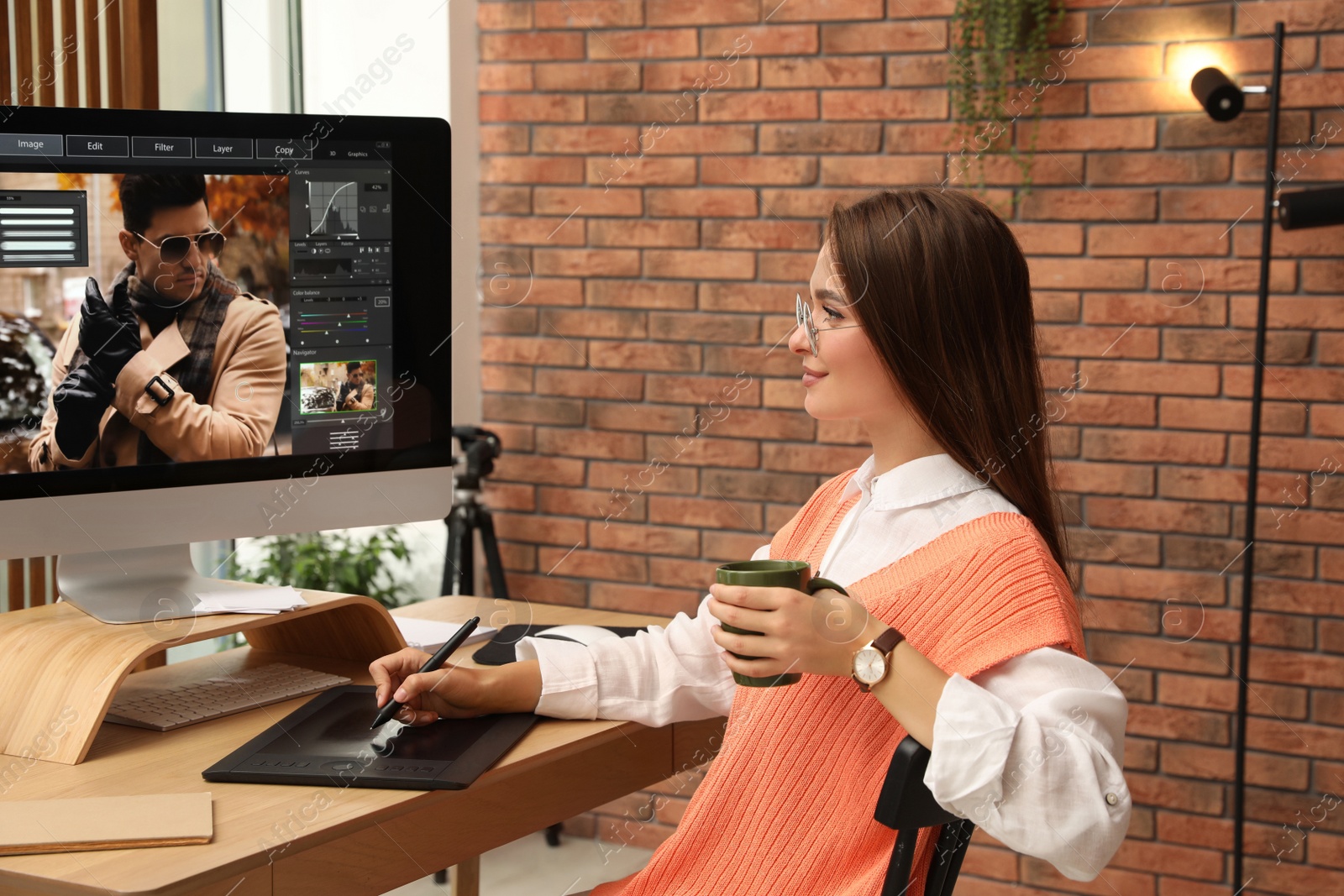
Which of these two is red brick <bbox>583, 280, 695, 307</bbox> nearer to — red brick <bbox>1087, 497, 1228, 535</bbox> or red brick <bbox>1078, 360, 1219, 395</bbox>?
red brick <bbox>1078, 360, 1219, 395</bbox>

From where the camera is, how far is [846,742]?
54.5 inches

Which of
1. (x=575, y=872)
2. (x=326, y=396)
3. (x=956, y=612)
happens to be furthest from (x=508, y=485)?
(x=956, y=612)

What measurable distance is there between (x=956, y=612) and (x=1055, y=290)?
165 centimetres

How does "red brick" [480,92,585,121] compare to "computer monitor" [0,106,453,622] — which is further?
"red brick" [480,92,585,121]

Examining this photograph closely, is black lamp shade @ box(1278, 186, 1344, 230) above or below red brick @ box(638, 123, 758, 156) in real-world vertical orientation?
below

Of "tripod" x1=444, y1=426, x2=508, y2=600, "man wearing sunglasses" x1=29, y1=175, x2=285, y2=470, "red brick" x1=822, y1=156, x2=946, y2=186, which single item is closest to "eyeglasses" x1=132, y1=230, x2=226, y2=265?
"man wearing sunglasses" x1=29, y1=175, x2=285, y2=470

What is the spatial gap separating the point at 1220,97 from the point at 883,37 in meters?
0.73

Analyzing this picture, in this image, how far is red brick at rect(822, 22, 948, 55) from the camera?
2.85 m

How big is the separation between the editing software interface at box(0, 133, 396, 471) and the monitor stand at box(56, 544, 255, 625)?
14 cm

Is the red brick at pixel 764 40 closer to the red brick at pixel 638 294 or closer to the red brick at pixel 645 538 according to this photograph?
the red brick at pixel 638 294

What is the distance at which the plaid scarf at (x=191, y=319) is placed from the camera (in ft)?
5.07

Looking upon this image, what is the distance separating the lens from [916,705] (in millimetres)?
1207

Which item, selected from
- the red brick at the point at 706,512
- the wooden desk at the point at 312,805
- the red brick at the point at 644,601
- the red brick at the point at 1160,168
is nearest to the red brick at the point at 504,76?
the red brick at the point at 706,512

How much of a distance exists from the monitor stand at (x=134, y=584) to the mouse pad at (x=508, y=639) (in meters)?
0.32
